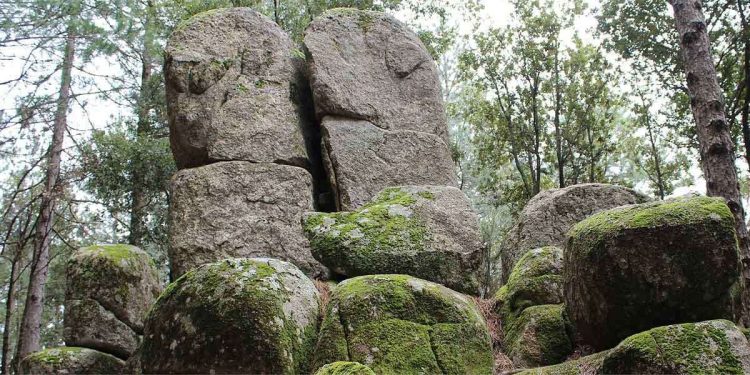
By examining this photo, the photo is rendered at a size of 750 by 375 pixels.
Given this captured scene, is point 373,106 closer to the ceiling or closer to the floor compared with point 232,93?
closer to the floor

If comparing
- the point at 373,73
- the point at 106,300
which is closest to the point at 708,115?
the point at 373,73

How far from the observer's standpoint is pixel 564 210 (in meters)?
9.05

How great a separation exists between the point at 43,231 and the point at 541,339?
12578mm

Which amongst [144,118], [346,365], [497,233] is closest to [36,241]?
[144,118]

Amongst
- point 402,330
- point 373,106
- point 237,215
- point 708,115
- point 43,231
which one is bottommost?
point 402,330

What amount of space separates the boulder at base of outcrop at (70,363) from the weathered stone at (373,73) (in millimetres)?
5078

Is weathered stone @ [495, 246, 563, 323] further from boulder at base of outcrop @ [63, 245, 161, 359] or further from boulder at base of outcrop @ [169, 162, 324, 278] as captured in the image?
boulder at base of outcrop @ [63, 245, 161, 359]

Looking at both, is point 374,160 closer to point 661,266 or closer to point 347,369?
point 661,266

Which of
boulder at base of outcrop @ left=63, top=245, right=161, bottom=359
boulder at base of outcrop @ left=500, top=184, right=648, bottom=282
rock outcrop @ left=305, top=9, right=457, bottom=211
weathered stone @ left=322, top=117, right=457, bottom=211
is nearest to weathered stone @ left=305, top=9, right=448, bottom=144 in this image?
rock outcrop @ left=305, top=9, right=457, bottom=211

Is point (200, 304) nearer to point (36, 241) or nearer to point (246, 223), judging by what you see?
point (246, 223)

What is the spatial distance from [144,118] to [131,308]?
30.4 feet

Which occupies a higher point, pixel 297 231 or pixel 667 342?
pixel 297 231

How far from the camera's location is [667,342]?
4.69m

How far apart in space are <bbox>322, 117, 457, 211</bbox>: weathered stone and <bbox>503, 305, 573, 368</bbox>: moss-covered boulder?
3.68m
